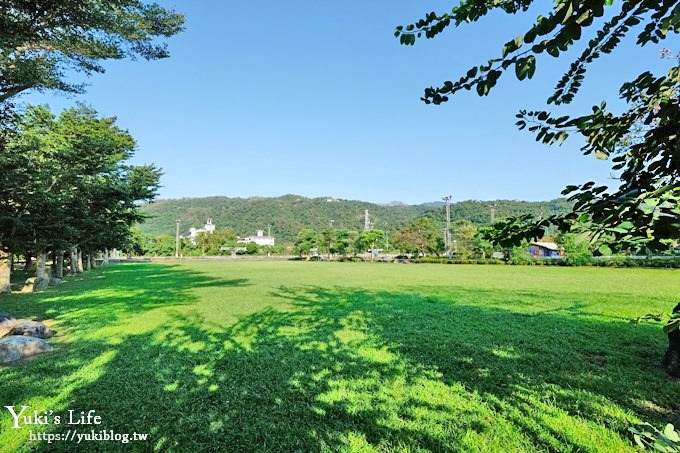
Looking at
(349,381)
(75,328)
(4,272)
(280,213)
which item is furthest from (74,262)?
(280,213)

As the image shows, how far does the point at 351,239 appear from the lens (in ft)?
170

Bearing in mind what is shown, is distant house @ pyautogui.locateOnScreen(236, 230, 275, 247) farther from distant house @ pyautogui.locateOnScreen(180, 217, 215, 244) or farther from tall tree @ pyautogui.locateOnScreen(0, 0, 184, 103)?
tall tree @ pyautogui.locateOnScreen(0, 0, 184, 103)

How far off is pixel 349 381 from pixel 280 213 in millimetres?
105060

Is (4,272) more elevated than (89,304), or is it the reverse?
(4,272)

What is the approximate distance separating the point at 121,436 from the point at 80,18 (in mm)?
6234

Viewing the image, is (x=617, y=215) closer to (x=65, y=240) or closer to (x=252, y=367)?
(x=252, y=367)

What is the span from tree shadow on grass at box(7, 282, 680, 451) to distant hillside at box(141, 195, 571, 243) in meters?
79.1

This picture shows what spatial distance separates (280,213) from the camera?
10712 cm

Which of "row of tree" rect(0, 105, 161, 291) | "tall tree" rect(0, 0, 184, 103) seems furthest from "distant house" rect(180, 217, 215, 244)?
"tall tree" rect(0, 0, 184, 103)

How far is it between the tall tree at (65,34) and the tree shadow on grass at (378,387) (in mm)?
5000

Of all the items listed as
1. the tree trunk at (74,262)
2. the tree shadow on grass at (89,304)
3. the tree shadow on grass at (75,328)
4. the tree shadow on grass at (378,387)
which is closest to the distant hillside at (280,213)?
the tree trunk at (74,262)

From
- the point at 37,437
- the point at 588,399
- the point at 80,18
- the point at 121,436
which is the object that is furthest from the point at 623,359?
the point at 80,18

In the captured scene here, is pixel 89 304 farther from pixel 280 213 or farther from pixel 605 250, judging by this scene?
pixel 280 213

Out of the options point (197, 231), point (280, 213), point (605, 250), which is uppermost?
point (280, 213)
